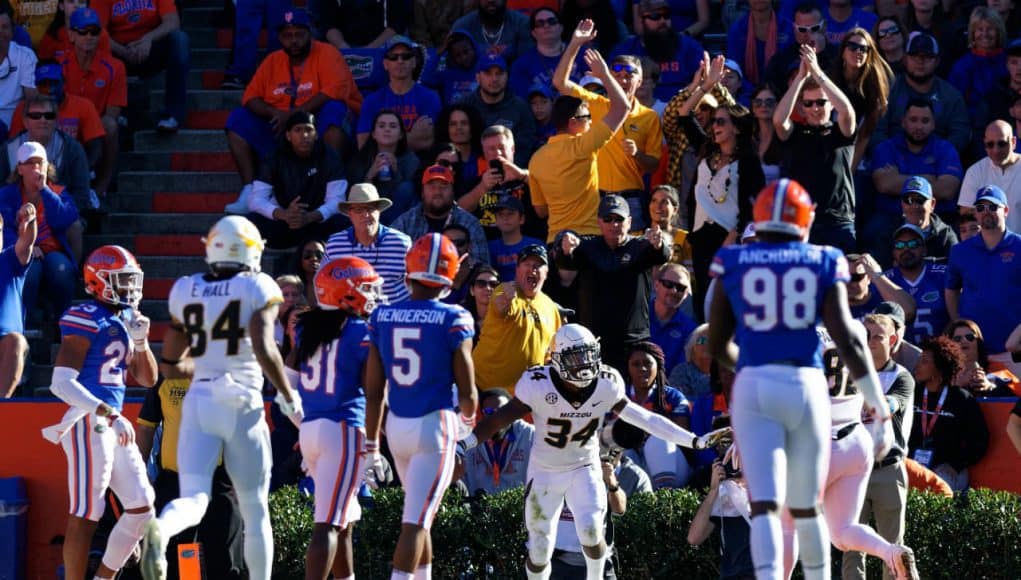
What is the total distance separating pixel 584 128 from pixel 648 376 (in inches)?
98.8

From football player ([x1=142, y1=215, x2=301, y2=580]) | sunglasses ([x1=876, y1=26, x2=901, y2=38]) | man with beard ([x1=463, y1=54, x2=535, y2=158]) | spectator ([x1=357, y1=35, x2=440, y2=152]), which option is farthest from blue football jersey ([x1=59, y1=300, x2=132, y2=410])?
sunglasses ([x1=876, y1=26, x2=901, y2=38])

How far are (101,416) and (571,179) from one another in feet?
14.8

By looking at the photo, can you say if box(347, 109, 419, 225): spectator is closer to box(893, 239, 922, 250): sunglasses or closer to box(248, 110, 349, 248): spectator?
box(248, 110, 349, 248): spectator

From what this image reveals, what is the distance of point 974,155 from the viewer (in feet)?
50.0

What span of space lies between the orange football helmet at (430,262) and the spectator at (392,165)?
421 cm

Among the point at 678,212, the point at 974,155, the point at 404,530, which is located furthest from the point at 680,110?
the point at 404,530

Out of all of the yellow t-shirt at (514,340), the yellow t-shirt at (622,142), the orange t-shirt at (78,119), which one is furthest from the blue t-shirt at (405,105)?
the yellow t-shirt at (514,340)

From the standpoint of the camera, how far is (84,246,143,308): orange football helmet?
1121 cm

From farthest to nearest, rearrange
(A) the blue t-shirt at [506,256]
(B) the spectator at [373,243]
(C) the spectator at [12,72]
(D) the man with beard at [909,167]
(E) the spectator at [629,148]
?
(C) the spectator at [12,72] → (D) the man with beard at [909,167] → (E) the spectator at [629,148] → (A) the blue t-shirt at [506,256] → (B) the spectator at [373,243]

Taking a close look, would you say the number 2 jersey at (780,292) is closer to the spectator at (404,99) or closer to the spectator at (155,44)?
the spectator at (404,99)

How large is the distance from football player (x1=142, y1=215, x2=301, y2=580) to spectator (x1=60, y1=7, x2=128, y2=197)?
6.56 meters

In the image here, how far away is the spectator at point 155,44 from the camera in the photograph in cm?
1697

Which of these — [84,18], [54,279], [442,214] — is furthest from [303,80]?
[54,279]

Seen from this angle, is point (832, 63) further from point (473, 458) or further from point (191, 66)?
point (191, 66)
